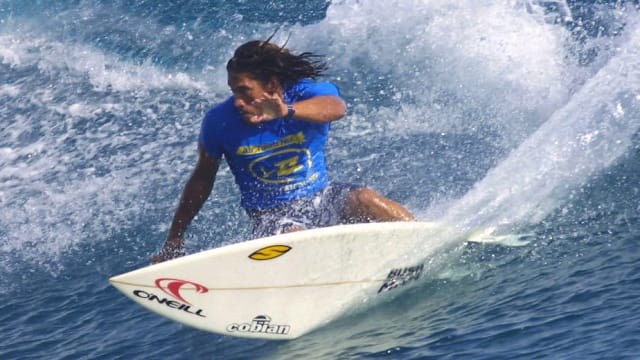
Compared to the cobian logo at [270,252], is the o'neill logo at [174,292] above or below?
below

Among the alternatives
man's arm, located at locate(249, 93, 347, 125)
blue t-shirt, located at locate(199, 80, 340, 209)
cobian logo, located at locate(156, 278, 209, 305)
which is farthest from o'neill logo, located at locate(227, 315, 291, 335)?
man's arm, located at locate(249, 93, 347, 125)

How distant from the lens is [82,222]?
9.38m

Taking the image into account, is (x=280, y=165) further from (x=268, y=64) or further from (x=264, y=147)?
(x=268, y=64)

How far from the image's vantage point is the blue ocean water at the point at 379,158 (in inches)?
256

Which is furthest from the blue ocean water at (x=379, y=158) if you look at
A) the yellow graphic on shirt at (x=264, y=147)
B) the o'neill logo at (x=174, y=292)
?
the yellow graphic on shirt at (x=264, y=147)

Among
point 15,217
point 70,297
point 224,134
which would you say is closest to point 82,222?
point 15,217

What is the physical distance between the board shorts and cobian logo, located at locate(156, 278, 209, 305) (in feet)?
1.92

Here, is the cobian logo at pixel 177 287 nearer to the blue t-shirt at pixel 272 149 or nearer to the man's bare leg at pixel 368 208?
the blue t-shirt at pixel 272 149

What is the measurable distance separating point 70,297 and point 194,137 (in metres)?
3.30

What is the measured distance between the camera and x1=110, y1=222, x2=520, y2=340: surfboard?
20.7 feet

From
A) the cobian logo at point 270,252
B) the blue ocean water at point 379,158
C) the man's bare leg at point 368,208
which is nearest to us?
the cobian logo at point 270,252

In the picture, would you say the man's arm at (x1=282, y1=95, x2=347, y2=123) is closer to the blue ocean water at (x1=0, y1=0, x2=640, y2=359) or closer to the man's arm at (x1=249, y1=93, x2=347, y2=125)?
the man's arm at (x1=249, y1=93, x2=347, y2=125)

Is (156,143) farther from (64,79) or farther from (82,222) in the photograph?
(64,79)

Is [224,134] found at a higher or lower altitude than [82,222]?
higher
